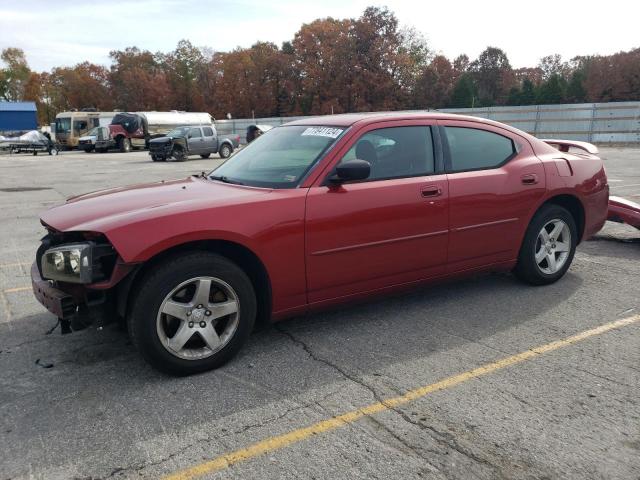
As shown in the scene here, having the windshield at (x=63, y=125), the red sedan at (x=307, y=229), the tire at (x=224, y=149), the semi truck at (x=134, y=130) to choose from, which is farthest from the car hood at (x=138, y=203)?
the windshield at (x=63, y=125)

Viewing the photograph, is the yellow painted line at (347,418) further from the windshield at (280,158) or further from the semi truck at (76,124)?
the semi truck at (76,124)

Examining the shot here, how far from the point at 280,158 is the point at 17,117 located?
5456 centimetres

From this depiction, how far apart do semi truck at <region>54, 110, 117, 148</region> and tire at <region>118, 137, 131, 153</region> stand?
496cm

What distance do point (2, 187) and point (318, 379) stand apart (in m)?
14.6

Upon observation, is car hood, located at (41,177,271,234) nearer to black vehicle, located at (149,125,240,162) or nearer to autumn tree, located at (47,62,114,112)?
black vehicle, located at (149,125,240,162)

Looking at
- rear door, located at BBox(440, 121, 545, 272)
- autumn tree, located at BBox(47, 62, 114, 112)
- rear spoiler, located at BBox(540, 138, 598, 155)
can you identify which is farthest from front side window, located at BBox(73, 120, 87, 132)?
autumn tree, located at BBox(47, 62, 114, 112)

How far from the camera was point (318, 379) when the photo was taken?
3.21 m

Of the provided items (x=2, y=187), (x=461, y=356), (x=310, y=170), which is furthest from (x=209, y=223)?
(x=2, y=187)

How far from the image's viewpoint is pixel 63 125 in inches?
1518

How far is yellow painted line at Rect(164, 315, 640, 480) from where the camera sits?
2.41 m

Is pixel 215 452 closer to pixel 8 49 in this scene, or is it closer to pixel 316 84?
pixel 316 84

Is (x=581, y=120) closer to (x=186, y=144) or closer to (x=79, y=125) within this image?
(x=186, y=144)

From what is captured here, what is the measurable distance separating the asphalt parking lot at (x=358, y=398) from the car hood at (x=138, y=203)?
929mm

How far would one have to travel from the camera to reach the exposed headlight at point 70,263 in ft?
9.79
